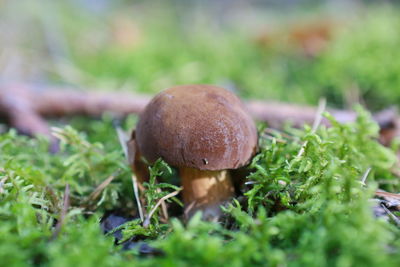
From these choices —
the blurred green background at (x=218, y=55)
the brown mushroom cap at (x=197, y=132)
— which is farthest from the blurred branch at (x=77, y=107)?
the brown mushroom cap at (x=197, y=132)

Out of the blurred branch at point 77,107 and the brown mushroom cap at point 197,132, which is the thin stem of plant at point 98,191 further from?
the blurred branch at point 77,107

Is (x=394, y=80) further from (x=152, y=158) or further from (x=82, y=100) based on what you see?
(x=82, y=100)

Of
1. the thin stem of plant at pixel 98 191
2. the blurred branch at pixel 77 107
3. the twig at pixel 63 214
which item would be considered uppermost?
the blurred branch at pixel 77 107

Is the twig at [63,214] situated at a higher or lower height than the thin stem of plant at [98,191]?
higher

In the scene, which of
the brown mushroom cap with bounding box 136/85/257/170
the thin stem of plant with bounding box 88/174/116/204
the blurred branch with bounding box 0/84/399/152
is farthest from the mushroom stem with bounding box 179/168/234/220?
the blurred branch with bounding box 0/84/399/152

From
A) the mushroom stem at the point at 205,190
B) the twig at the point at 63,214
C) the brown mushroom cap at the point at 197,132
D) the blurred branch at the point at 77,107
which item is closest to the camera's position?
the twig at the point at 63,214

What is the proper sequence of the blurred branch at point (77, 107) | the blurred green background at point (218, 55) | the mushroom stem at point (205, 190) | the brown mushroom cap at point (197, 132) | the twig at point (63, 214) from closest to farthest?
the twig at point (63, 214) → the brown mushroom cap at point (197, 132) → the mushroom stem at point (205, 190) → the blurred branch at point (77, 107) → the blurred green background at point (218, 55)

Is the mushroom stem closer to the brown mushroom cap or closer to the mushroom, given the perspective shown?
the mushroom
